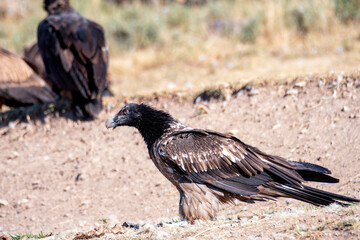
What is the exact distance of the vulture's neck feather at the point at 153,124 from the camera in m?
5.25

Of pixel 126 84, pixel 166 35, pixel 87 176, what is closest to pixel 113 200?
pixel 87 176

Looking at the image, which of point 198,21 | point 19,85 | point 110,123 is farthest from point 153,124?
point 198,21

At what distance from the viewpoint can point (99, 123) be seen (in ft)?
25.7

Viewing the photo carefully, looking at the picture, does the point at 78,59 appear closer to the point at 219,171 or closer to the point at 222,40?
the point at 219,171

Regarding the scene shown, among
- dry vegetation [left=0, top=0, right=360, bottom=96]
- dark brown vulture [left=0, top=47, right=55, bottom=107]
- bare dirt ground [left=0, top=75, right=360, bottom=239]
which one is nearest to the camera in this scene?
bare dirt ground [left=0, top=75, right=360, bottom=239]

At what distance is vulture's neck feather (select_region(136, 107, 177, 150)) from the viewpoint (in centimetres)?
525

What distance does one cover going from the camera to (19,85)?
9242 mm

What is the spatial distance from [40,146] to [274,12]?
27.1 feet

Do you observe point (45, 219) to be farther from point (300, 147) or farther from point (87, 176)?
point (300, 147)

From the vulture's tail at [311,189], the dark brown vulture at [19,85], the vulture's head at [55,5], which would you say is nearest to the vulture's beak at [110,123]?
the vulture's tail at [311,189]

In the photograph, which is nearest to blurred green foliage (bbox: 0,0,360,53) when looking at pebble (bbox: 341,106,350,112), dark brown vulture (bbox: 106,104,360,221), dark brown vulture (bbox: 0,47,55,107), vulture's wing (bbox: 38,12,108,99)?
dark brown vulture (bbox: 0,47,55,107)

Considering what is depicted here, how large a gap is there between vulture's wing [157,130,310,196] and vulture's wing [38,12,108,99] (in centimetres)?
304

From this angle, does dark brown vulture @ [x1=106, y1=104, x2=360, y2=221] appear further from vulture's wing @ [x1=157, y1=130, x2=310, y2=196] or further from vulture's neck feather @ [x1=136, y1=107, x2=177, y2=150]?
vulture's neck feather @ [x1=136, y1=107, x2=177, y2=150]

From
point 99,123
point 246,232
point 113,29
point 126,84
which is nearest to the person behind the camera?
point 246,232
